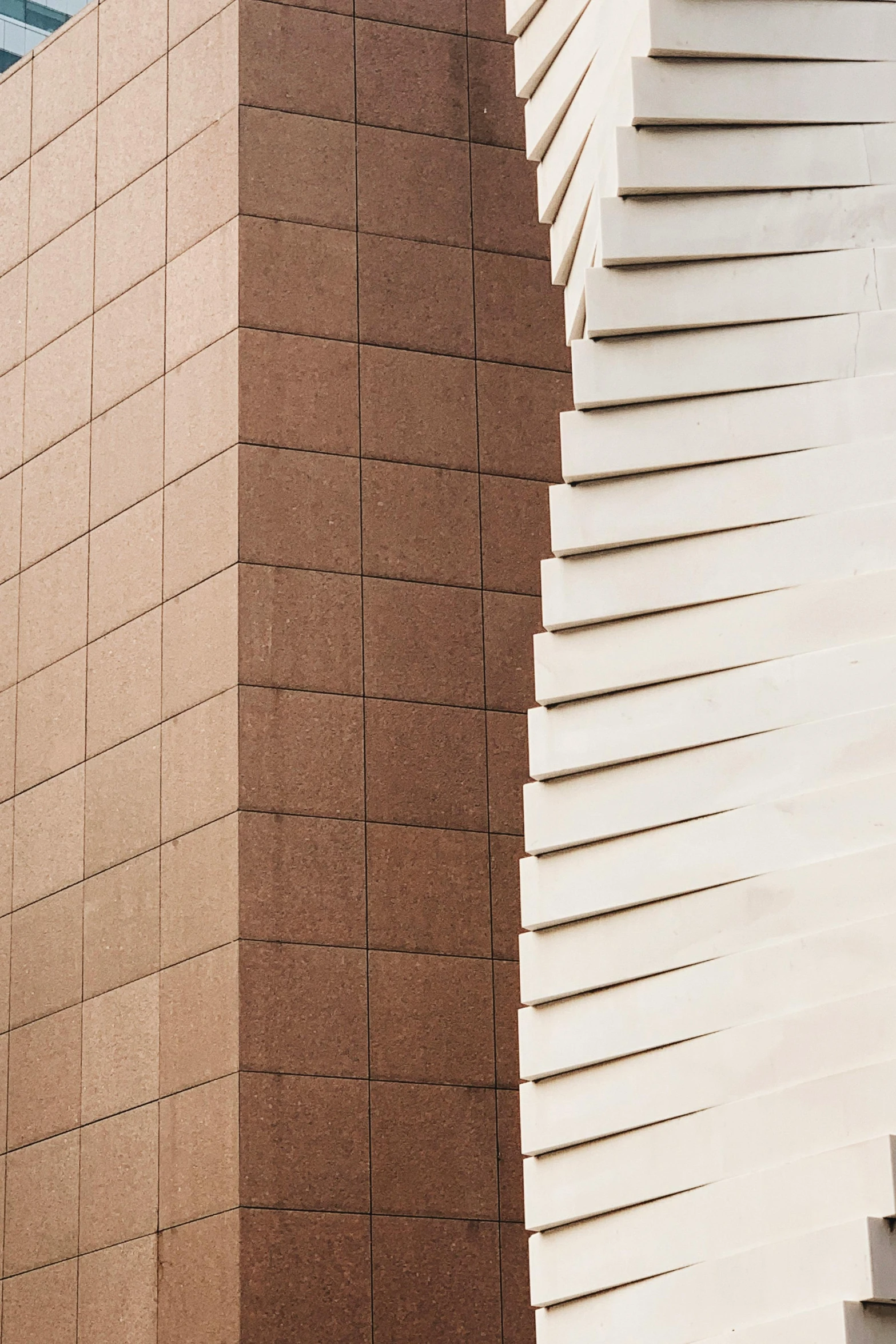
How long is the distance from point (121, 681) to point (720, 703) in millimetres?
5458

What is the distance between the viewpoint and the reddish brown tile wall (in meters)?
10.7

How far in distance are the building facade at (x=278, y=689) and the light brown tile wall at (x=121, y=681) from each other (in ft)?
0.09

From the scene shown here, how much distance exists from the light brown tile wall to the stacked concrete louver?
3.65 m

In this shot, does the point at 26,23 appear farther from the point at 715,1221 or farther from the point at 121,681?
the point at 715,1221

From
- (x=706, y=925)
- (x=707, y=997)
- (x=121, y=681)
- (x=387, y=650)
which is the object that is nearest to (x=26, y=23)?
(x=121, y=681)

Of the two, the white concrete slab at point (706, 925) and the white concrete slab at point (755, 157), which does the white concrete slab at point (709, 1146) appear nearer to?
the white concrete slab at point (706, 925)

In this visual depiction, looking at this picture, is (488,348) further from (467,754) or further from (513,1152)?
(513,1152)

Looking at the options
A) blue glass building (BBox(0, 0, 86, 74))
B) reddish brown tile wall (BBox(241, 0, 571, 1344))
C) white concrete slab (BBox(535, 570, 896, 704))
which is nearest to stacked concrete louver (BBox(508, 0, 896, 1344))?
white concrete slab (BBox(535, 570, 896, 704))

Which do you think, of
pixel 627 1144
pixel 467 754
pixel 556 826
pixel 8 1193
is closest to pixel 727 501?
pixel 556 826

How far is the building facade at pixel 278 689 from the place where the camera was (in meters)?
10.7

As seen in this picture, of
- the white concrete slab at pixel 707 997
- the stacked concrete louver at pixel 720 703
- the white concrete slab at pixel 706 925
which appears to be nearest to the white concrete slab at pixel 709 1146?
the stacked concrete louver at pixel 720 703

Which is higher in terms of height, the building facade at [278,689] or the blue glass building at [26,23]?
the blue glass building at [26,23]

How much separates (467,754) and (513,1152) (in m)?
2.03

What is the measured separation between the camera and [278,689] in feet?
36.7
